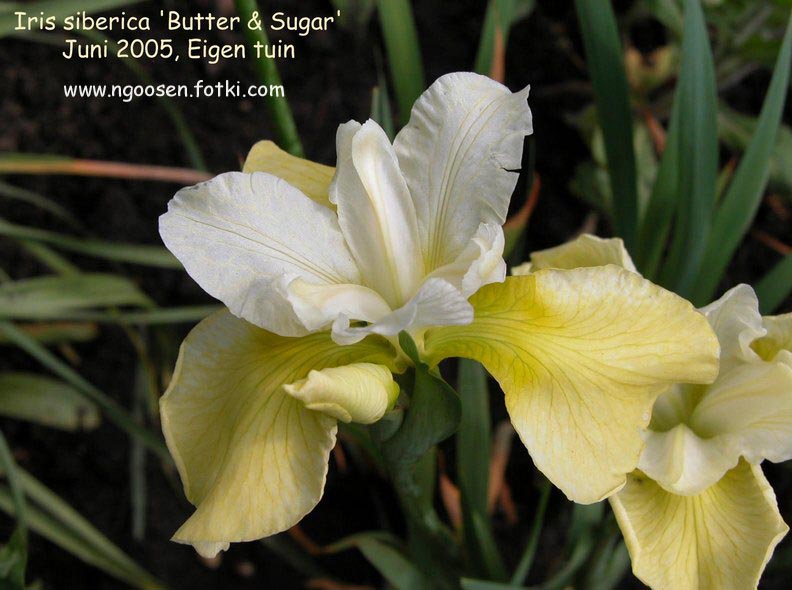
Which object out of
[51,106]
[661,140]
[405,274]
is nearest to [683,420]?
[405,274]

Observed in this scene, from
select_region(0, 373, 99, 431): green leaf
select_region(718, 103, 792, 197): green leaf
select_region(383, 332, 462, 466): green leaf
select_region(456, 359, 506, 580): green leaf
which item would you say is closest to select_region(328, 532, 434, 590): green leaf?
select_region(456, 359, 506, 580): green leaf

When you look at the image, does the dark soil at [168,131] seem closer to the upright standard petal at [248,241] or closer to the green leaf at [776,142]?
the green leaf at [776,142]

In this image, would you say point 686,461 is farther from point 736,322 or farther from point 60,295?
point 60,295

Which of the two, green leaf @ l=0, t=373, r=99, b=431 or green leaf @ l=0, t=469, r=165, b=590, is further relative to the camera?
green leaf @ l=0, t=373, r=99, b=431

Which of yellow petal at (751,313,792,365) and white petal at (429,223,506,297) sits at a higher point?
white petal at (429,223,506,297)

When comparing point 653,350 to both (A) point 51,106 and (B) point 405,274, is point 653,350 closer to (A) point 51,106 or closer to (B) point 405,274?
(B) point 405,274

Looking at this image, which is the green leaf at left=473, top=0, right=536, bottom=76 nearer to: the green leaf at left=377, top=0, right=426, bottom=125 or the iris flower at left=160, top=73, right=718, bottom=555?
the green leaf at left=377, top=0, right=426, bottom=125
